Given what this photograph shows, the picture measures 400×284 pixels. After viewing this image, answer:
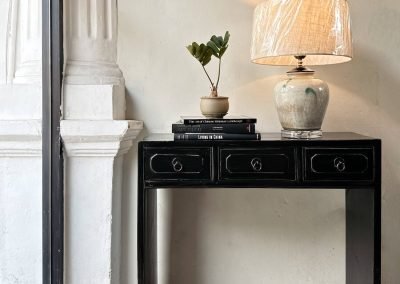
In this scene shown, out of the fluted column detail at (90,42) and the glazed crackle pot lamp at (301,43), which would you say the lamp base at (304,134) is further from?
the fluted column detail at (90,42)

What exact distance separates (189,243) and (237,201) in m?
0.29

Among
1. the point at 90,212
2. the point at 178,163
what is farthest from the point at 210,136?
the point at 90,212

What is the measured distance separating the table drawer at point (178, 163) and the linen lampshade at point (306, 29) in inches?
17.1

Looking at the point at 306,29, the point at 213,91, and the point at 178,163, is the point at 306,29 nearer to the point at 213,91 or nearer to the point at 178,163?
the point at 213,91

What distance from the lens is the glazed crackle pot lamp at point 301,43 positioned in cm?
149

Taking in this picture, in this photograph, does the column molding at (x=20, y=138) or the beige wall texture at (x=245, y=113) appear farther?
the beige wall texture at (x=245, y=113)

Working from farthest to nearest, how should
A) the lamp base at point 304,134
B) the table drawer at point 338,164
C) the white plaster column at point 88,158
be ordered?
1. the white plaster column at point 88,158
2. the lamp base at point 304,134
3. the table drawer at point 338,164

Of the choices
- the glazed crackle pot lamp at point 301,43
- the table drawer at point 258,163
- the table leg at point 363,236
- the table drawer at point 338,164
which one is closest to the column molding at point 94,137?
the table drawer at point 258,163

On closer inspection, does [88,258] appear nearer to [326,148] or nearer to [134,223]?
[134,223]

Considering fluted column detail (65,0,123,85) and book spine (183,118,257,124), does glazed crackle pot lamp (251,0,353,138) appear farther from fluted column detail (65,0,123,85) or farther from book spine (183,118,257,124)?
fluted column detail (65,0,123,85)

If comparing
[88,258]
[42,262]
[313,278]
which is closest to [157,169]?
[88,258]

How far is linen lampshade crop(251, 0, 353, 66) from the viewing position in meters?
1.49

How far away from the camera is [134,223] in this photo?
6.41ft

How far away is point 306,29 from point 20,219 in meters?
1.32
